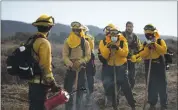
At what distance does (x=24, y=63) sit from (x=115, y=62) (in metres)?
3.36

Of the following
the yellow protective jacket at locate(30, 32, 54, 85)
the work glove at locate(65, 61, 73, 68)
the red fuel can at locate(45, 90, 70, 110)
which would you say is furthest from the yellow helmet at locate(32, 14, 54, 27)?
the work glove at locate(65, 61, 73, 68)

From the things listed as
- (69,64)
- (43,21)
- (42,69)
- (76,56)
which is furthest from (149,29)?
(42,69)

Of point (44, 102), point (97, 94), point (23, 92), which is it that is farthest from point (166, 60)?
point (23, 92)

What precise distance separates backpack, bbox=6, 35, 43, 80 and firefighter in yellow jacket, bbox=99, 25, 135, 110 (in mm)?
2951

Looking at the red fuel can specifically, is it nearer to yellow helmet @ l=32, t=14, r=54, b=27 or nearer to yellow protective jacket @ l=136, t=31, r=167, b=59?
yellow helmet @ l=32, t=14, r=54, b=27

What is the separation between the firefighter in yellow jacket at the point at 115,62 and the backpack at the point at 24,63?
2.95 m

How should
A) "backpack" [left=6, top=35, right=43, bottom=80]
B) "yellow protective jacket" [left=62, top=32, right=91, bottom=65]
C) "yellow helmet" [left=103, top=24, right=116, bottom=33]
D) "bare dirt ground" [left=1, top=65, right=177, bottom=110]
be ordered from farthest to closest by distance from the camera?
"bare dirt ground" [left=1, top=65, right=177, bottom=110] < "yellow helmet" [left=103, top=24, right=116, bottom=33] < "yellow protective jacket" [left=62, top=32, right=91, bottom=65] < "backpack" [left=6, top=35, right=43, bottom=80]

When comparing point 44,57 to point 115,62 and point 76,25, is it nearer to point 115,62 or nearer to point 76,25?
point 76,25

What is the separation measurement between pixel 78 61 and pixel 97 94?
319 centimetres

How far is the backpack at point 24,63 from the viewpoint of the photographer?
5.75 metres

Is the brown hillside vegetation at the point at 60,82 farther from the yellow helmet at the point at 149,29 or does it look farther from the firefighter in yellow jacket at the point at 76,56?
the yellow helmet at the point at 149,29

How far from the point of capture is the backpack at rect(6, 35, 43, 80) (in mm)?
5754

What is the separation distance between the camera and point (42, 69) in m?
5.85

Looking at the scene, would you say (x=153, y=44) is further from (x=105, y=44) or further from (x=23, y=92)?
(x=23, y=92)
